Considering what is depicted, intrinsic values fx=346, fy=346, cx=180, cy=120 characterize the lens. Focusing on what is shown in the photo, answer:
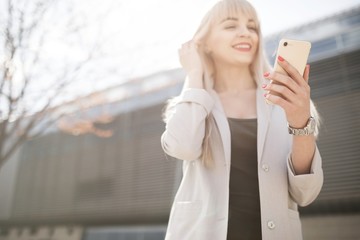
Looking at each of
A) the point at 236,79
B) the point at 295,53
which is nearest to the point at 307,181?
the point at 295,53

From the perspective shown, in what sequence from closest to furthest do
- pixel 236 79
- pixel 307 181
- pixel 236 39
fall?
pixel 307 181
pixel 236 39
pixel 236 79

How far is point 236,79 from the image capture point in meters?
1.92

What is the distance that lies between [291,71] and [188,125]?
508 mm

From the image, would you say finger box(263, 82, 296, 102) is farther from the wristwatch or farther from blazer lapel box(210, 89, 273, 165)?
blazer lapel box(210, 89, 273, 165)

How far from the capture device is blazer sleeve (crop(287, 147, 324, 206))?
1471 millimetres

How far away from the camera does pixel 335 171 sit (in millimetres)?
8945

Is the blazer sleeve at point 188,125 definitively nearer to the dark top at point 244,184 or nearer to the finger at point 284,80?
the dark top at point 244,184

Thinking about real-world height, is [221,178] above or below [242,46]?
below

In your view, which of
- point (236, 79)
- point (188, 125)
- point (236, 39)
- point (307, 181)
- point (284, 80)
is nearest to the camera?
point (284, 80)

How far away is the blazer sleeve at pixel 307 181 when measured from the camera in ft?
4.83

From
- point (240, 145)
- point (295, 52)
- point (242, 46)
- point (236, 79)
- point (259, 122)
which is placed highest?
point (242, 46)

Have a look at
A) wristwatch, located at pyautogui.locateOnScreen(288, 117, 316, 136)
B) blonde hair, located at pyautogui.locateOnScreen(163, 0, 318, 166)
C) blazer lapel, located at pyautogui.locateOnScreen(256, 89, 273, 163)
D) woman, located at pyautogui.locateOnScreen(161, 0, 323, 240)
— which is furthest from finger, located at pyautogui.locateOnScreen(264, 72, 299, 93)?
blonde hair, located at pyautogui.locateOnScreen(163, 0, 318, 166)

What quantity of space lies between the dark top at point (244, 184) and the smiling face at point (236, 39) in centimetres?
35

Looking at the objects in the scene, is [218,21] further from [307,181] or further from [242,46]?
[307,181]
